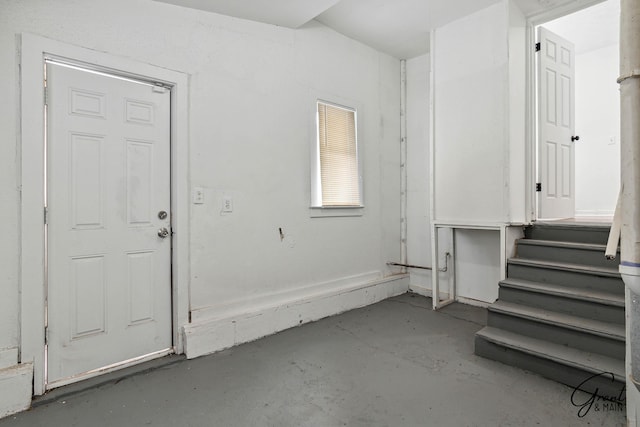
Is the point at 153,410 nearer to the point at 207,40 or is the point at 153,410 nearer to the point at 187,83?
the point at 187,83

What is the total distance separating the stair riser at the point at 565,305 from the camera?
2.21 metres

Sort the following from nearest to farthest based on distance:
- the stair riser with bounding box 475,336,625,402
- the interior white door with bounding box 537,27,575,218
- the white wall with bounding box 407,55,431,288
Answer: the stair riser with bounding box 475,336,625,402 < the interior white door with bounding box 537,27,575,218 < the white wall with bounding box 407,55,431,288

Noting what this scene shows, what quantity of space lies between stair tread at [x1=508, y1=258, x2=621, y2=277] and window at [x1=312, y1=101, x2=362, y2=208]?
5.70ft

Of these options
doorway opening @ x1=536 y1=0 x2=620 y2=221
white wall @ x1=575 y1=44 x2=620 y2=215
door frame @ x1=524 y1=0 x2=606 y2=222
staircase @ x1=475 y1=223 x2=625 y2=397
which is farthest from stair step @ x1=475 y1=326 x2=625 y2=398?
white wall @ x1=575 y1=44 x2=620 y2=215

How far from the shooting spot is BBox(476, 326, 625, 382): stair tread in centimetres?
198

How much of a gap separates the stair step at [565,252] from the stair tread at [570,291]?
0.86 ft

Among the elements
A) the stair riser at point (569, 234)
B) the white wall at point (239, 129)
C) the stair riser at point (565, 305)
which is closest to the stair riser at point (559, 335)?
the stair riser at point (565, 305)

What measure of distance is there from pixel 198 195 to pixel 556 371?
9.29 feet

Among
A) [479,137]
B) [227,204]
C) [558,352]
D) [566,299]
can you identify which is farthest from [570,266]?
[227,204]

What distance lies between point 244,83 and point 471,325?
3100mm

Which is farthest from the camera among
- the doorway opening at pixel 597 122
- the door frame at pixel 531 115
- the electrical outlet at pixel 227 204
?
the doorway opening at pixel 597 122

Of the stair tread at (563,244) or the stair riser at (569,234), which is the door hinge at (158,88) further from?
the stair riser at (569,234)

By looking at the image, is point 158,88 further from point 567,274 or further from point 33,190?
point 567,274

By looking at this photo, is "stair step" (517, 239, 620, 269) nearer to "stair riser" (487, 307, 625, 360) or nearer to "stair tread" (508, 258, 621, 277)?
"stair tread" (508, 258, 621, 277)
